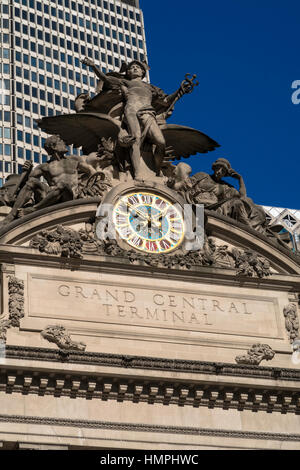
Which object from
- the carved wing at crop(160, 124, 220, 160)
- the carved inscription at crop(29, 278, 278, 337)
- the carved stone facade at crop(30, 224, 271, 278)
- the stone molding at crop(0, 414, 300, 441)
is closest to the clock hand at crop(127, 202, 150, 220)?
the carved stone facade at crop(30, 224, 271, 278)

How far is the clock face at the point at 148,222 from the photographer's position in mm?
48062

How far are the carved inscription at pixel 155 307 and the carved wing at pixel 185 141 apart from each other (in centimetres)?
651

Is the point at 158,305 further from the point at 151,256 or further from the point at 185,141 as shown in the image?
the point at 185,141

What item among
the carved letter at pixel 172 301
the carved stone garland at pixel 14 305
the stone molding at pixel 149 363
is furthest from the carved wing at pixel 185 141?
the stone molding at pixel 149 363

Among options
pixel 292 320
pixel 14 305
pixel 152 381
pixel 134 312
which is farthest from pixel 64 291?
pixel 292 320

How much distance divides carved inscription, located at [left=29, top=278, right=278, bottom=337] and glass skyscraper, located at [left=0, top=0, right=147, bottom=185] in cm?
3705

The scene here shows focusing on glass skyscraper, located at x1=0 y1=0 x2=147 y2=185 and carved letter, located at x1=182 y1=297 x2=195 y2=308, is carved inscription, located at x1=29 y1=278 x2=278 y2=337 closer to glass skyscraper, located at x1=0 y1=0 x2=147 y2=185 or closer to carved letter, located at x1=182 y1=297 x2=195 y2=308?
carved letter, located at x1=182 y1=297 x2=195 y2=308

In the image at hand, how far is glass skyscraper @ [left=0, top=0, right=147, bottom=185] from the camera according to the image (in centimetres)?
8619

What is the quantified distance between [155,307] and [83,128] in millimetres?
8124

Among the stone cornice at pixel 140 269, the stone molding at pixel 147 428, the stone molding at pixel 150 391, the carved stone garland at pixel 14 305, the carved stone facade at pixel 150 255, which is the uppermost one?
the carved stone facade at pixel 150 255

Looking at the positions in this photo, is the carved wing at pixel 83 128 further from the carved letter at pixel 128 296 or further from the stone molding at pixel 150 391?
the stone molding at pixel 150 391

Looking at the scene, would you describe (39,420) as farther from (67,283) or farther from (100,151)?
(100,151)

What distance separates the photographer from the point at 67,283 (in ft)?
152

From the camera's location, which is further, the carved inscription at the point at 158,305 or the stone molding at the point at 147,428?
the carved inscription at the point at 158,305
